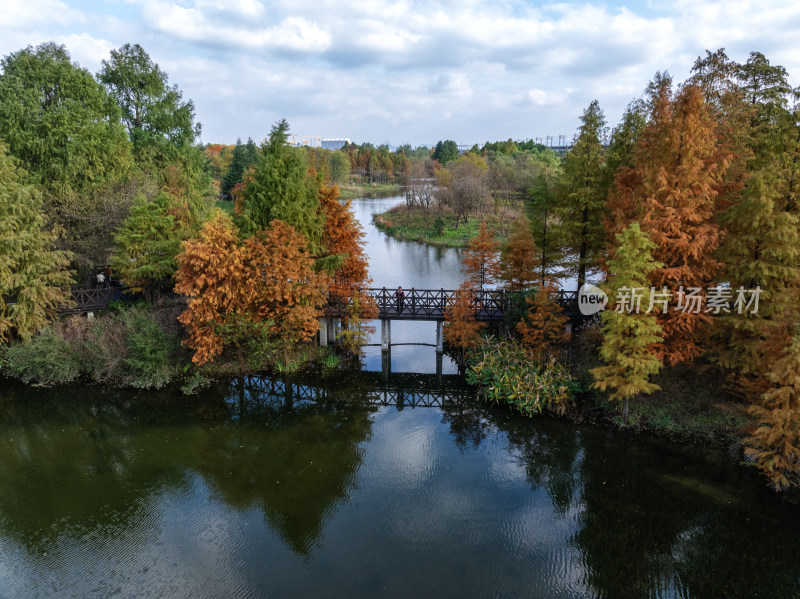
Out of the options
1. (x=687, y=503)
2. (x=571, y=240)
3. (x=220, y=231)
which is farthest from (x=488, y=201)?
(x=687, y=503)

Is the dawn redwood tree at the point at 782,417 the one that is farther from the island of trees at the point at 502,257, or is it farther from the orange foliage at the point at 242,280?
the orange foliage at the point at 242,280

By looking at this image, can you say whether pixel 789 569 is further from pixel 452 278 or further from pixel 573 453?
pixel 452 278

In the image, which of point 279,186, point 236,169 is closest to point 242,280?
point 279,186

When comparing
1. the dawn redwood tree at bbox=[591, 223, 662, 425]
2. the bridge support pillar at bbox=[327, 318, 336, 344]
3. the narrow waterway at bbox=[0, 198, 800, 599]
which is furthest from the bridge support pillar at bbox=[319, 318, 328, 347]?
the dawn redwood tree at bbox=[591, 223, 662, 425]

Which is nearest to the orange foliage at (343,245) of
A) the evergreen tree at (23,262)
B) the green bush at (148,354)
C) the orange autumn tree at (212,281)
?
the orange autumn tree at (212,281)

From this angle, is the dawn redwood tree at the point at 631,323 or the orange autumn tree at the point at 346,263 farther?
the orange autumn tree at the point at 346,263

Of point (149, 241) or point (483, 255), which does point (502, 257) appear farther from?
point (149, 241)

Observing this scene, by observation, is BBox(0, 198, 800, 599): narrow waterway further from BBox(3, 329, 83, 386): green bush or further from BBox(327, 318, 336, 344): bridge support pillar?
BBox(327, 318, 336, 344): bridge support pillar
